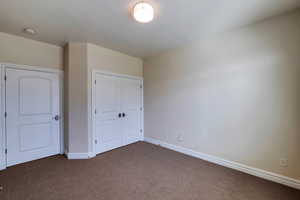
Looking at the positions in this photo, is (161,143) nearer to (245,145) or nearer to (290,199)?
(245,145)

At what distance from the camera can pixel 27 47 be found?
2.76 meters

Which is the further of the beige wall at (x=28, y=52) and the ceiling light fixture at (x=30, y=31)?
the beige wall at (x=28, y=52)

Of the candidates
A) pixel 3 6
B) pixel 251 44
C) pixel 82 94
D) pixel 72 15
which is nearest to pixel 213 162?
pixel 251 44

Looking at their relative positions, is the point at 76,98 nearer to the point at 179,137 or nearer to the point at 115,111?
the point at 115,111

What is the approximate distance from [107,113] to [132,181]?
176 centimetres

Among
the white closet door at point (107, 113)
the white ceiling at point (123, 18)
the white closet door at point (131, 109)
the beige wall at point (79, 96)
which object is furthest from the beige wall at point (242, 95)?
the beige wall at point (79, 96)

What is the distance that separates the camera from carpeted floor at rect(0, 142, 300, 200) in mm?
1840

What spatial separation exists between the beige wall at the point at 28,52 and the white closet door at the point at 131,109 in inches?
63.6

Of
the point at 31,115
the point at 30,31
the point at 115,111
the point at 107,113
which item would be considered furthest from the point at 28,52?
the point at 115,111

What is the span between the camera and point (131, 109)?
3969 mm

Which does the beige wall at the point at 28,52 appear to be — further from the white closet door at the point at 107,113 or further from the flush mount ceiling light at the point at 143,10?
the flush mount ceiling light at the point at 143,10

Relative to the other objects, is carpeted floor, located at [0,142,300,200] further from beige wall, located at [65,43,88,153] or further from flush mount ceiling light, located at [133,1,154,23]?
flush mount ceiling light, located at [133,1,154,23]

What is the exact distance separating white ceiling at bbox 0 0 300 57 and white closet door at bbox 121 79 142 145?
1327 mm

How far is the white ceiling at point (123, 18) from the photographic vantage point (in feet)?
5.98
